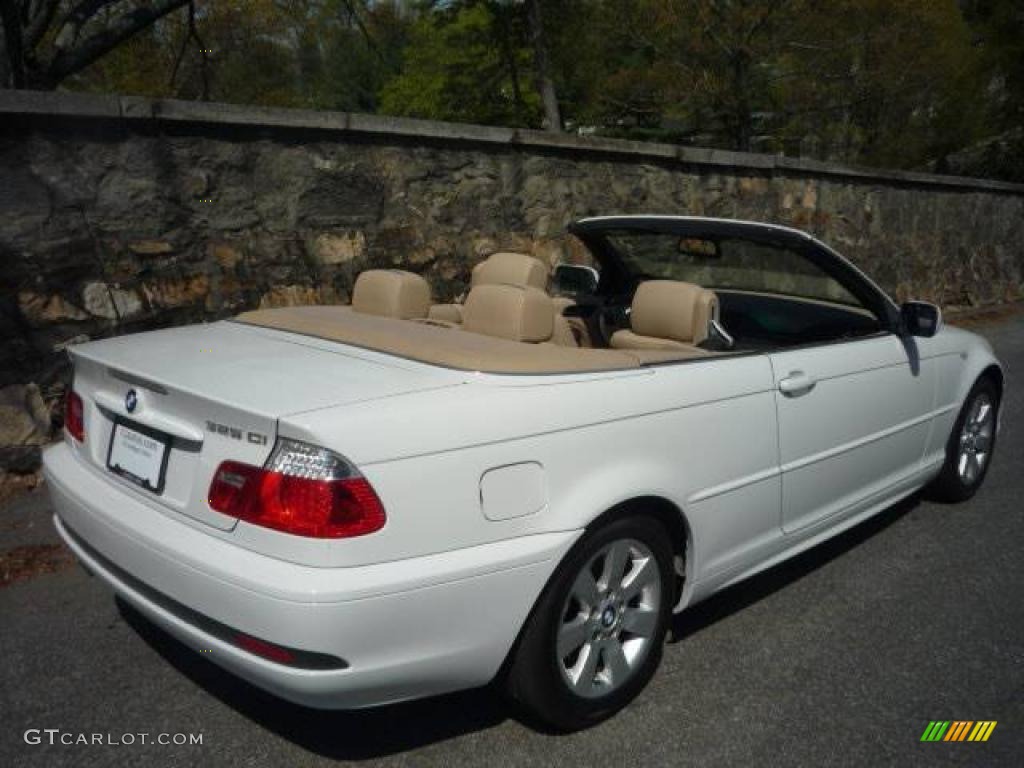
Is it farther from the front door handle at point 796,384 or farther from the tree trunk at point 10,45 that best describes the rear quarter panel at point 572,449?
the tree trunk at point 10,45

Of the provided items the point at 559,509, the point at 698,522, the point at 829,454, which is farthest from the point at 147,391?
the point at 829,454

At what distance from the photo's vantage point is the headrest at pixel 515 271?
4016 mm

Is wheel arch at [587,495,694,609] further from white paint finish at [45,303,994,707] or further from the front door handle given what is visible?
the front door handle

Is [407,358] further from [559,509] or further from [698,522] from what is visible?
[698,522]

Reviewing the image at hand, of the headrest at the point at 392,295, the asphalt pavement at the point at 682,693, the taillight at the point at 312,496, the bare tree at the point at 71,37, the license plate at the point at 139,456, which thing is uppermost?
the bare tree at the point at 71,37

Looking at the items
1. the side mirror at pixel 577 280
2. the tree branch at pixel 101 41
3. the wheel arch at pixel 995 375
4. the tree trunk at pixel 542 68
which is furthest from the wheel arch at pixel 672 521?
the tree trunk at pixel 542 68

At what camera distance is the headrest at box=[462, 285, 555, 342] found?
307 centimetres

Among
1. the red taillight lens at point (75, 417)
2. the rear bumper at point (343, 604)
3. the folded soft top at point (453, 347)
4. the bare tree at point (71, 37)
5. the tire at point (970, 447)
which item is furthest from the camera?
the bare tree at point (71, 37)

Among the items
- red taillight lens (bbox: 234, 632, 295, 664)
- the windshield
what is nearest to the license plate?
red taillight lens (bbox: 234, 632, 295, 664)

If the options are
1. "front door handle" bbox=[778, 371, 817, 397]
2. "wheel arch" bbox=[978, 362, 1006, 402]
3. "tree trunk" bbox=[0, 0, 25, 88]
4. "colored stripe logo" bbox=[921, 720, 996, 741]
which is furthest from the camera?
"tree trunk" bbox=[0, 0, 25, 88]

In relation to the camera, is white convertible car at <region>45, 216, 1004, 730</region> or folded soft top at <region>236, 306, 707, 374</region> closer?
white convertible car at <region>45, 216, 1004, 730</region>

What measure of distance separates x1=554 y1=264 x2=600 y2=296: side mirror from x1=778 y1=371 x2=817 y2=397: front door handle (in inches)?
62.6

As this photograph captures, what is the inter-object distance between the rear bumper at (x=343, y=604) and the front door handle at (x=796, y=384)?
1.23m

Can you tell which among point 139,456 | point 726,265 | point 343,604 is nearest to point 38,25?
point 726,265
